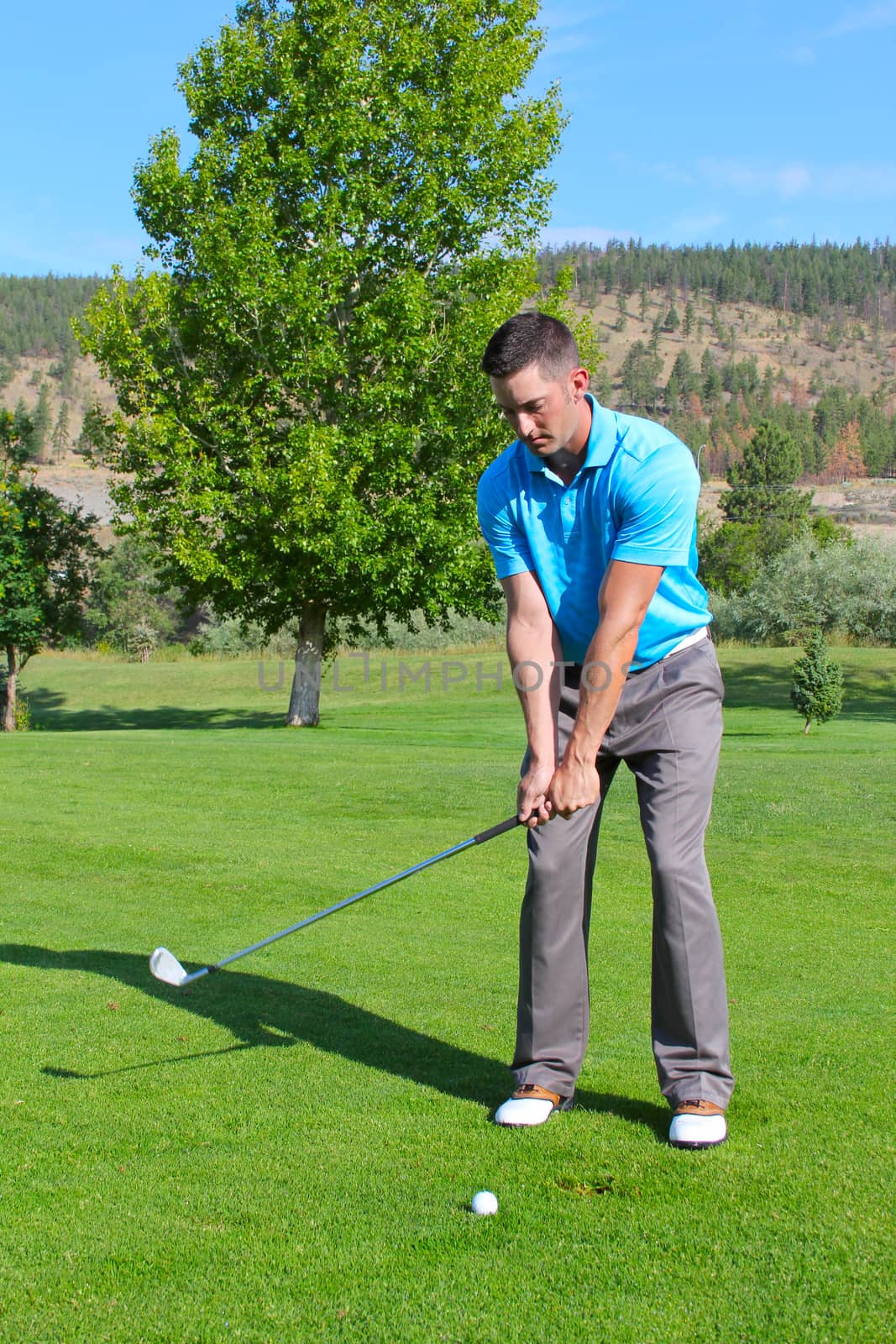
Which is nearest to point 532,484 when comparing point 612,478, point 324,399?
point 612,478

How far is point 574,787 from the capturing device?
3.89 meters

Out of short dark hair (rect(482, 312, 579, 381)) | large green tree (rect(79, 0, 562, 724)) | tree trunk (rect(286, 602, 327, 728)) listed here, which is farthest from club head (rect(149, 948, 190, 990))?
tree trunk (rect(286, 602, 327, 728))

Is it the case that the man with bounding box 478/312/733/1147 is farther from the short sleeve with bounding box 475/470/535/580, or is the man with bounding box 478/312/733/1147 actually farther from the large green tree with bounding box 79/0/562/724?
the large green tree with bounding box 79/0/562/724

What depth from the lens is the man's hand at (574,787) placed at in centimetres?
389

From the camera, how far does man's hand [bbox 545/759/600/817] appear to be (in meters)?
3.89

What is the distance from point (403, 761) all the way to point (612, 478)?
569 inches

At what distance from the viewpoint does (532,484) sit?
4094 millimetres

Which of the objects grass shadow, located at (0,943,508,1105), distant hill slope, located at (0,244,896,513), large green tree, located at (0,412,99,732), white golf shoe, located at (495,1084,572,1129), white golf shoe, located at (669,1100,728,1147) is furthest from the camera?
distant hill slope, located at (0,244,896,513)

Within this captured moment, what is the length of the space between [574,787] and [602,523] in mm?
844

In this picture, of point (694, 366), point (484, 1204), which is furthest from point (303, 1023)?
point (694, 366)

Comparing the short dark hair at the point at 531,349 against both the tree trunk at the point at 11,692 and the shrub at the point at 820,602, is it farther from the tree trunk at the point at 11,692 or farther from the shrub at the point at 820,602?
the shrub at the point at 820,602

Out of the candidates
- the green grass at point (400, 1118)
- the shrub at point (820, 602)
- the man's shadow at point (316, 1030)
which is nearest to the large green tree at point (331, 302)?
the green grass at point (400, 1118)

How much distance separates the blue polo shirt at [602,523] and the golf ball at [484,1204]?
1720 millimetres

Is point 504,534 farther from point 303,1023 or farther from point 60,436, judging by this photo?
point 60,436
